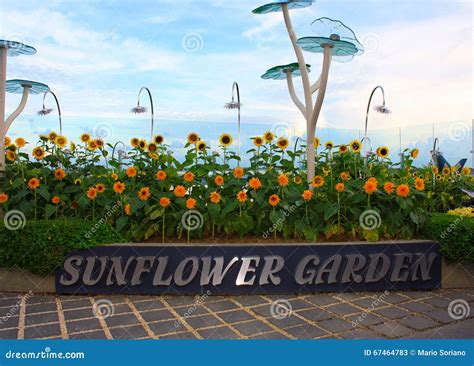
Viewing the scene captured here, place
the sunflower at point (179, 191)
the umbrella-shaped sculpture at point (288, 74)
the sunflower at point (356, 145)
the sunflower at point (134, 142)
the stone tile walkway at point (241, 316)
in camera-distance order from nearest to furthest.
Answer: the stone tile walkway at point (241, 316) → the sunflower at point (179, 191) → the sunflower at point (134, 142) → the sunflower at point (356, 145) → the umbrella-shaped sculpture at point (288, 74)

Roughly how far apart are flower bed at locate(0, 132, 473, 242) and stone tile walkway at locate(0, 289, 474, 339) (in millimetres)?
684

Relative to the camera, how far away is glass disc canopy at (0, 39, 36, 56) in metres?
4.66

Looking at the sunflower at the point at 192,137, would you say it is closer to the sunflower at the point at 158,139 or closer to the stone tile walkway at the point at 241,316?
the sunflower at the point at 158,139

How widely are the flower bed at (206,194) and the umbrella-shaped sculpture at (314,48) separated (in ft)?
1.11

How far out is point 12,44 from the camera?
15.3 ft

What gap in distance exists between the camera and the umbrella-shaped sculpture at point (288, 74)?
5.11 metres

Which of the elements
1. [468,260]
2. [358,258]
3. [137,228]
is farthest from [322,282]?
[137,228]

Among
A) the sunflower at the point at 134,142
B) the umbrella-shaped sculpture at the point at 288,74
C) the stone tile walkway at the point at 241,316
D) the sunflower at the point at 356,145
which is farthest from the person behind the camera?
the umbrella-shaped sculpture at the point at 288,74

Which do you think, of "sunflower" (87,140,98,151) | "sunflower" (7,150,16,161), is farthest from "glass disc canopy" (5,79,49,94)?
"sunflower" (87,140,98,151)

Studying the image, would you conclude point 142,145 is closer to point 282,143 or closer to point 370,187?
point 282,143

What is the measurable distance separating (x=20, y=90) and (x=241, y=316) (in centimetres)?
374

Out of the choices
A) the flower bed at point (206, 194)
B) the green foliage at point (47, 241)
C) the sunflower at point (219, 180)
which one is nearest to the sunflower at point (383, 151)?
the flower bed at point (206, 194)

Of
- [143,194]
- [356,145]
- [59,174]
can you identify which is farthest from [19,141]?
[356,145]

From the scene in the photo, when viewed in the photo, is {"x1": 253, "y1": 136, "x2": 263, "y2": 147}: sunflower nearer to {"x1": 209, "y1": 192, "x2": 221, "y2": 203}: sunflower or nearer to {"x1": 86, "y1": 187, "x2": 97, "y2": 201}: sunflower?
{"x1": 209, "y1": 192, "x2": 221, "y2": 203}: sunflower
